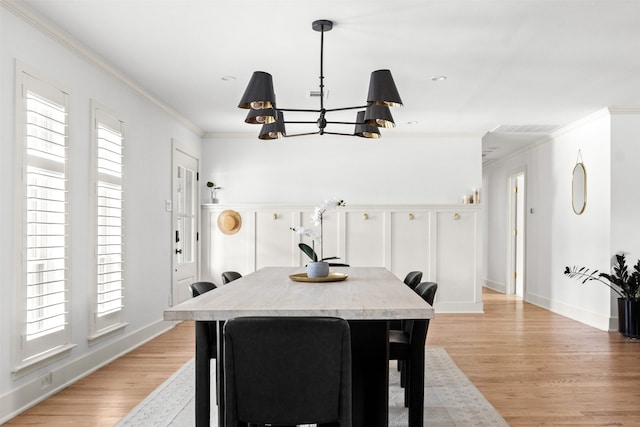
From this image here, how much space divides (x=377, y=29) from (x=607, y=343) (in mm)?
3921

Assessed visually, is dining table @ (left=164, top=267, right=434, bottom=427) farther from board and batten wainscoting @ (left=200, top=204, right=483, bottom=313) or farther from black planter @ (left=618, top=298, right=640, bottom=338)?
board and batten wainscoting @ (left=200, top=204, right=483, bottom=313)

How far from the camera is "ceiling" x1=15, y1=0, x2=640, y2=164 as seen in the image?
133 inches

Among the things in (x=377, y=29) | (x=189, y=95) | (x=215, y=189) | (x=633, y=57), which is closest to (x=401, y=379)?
(x=377, y=29)

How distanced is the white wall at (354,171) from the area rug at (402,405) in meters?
3.56

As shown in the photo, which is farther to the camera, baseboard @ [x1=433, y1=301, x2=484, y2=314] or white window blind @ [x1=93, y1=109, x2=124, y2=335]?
baseboard @ [x1=433, y1=301, x2=484, y2=314]

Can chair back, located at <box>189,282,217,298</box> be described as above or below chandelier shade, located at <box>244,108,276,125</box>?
below

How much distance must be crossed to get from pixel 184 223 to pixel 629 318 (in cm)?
516

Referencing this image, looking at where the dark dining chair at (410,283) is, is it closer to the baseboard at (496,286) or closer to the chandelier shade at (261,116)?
Answer: the chandelier shade at (261,116)

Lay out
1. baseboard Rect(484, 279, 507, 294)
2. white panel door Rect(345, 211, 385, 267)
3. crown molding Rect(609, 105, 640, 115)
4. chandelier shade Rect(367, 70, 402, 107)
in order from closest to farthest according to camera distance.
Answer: chandelier shade Rect(367, 70, 402, 107)
crown molding Rect(609, 105, 640, 115)
white panel door Rect(345, 211, 385, 267)
baseboard Rect(484, 279, 507, 294)

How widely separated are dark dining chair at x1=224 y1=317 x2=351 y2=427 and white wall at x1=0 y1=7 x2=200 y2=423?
6.52ft

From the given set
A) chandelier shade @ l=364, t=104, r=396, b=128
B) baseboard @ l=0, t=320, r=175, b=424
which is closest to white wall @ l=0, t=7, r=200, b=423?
baseboard @ l=0, t=320, r=175, b=424

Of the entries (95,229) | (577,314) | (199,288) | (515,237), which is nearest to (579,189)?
(577,314)

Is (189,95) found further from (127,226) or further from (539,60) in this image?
(539,60)

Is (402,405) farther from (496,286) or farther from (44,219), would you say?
(496,286)
